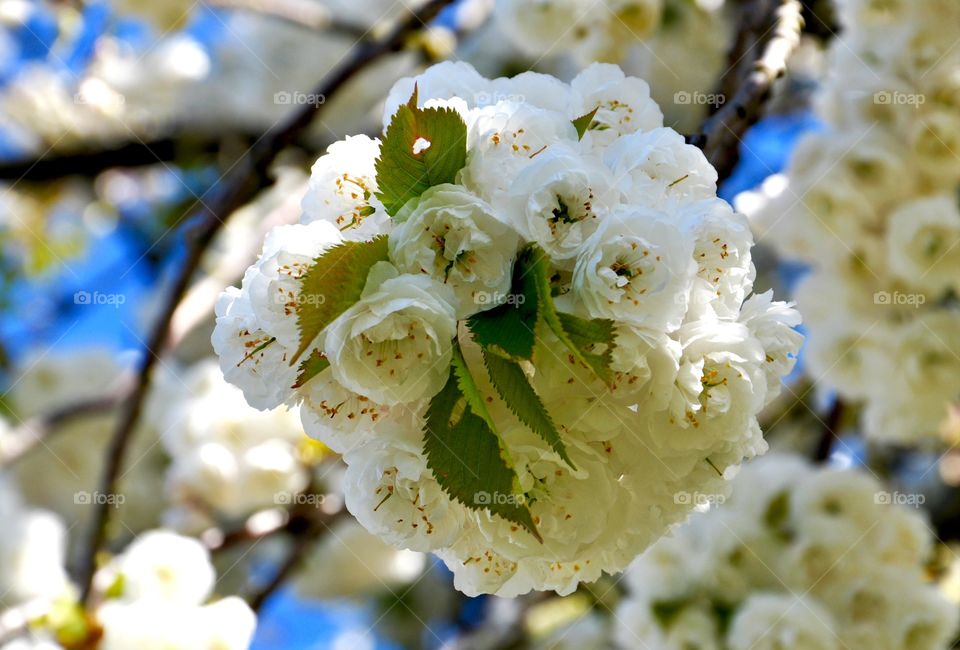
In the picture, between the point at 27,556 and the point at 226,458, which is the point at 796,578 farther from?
the point at 27,556

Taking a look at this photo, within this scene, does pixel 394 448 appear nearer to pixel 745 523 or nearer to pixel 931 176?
pixel 745 523

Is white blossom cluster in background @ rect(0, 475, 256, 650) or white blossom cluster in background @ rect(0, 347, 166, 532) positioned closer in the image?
white blossom cluster in background @ rect(0, 475, 256, 650)

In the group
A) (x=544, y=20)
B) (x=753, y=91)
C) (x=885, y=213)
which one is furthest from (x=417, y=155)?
(x=885, y=213)

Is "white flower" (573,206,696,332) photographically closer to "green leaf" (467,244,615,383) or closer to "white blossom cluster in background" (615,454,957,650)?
"green leaf" (467,244,615,383)

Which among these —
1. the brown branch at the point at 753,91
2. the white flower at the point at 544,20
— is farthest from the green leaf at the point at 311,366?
the white flower at the point at 544,20

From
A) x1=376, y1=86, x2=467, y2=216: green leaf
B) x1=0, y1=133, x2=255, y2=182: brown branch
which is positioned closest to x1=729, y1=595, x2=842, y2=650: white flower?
x1=376, y1=86, x2=467, y2=216: green leaf

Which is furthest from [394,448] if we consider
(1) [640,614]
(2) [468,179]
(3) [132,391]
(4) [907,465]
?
(4) [907,465]
